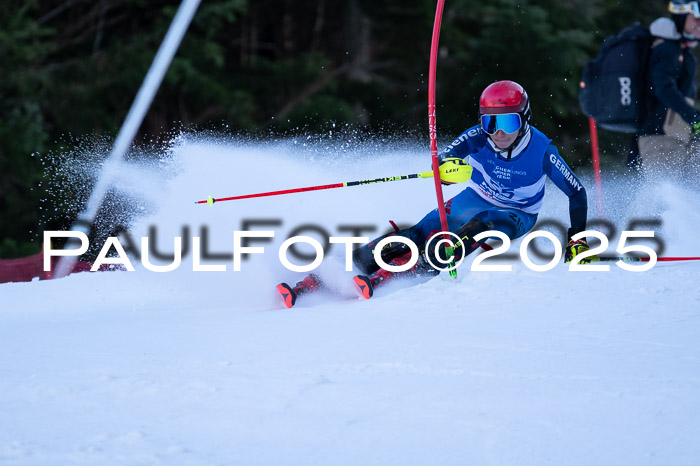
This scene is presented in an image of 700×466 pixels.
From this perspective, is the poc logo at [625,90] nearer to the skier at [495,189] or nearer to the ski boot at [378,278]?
the skier at [495,189]

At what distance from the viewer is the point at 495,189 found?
5.06 metres

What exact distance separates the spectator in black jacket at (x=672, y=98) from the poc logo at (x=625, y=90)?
15 cm

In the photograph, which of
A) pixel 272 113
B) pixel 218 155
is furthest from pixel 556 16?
pixel 218 155

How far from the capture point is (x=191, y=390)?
2977 millimetres

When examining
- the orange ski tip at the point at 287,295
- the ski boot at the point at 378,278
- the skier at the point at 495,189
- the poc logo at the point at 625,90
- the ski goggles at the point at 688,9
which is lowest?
the orange ski tip at the point at 287,295

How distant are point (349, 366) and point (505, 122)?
6.63 ft

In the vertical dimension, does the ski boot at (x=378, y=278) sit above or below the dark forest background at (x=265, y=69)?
below

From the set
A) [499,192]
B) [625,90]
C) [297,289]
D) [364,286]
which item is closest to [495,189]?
[499,192]

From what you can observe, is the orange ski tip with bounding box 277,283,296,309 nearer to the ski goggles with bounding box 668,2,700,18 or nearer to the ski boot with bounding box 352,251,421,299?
the ski boot with bounding box 352,251,421,299

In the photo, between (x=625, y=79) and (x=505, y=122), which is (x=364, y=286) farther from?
(x=625, y=79)

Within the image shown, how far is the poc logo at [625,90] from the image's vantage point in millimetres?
5930

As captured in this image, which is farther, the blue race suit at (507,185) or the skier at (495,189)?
the blue race suit at (507,185)

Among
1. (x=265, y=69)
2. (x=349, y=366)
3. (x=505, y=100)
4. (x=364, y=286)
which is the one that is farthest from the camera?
(x=265, y=69)

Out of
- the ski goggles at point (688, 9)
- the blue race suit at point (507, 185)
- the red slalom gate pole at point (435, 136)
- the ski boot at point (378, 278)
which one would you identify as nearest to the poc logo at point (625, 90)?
the ski goggles at point (688, 9)
